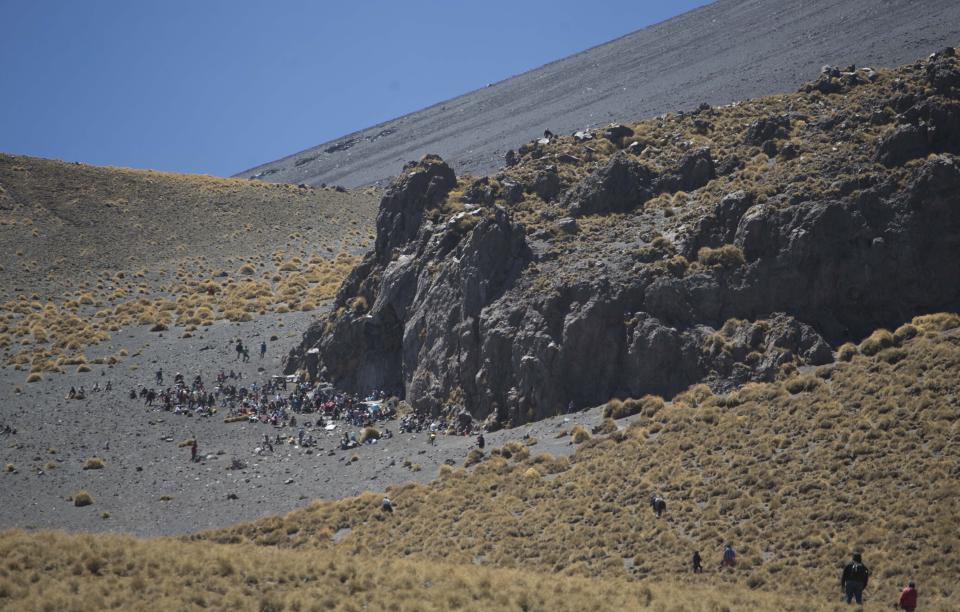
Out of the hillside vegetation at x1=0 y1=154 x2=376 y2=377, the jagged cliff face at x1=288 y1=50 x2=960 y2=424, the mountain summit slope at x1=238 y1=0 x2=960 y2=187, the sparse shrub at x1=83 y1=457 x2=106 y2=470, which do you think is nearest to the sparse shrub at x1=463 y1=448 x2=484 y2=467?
the jagged cliff face at x1=288 y1=50 x2=960 y2=424

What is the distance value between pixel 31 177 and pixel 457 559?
93625mm

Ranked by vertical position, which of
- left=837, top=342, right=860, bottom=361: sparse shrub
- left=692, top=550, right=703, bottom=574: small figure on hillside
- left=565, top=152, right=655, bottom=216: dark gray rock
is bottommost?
left=692, top=550, right=703, bottom=574: small figure on hillside

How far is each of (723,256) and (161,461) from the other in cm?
2656

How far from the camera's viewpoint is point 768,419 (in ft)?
115

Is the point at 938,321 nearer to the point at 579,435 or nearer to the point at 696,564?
the point at 579,435

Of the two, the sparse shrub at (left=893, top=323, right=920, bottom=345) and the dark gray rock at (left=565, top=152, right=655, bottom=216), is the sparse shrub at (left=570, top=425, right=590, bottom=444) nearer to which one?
the sparse shrub at (left=893, top=323, right=920, bottom=345)

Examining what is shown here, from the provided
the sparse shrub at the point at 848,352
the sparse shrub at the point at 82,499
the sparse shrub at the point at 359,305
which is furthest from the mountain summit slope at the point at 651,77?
the sparse shrub at the point at 82,499

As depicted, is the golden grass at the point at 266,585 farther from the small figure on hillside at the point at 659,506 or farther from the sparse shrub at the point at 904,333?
the sparse shrub at the point at 904,333

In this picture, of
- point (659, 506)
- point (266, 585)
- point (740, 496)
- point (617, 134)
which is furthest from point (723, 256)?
point (266, 585)

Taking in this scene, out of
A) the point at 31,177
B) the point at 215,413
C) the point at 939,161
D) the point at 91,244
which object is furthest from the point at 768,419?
the point at 31,177

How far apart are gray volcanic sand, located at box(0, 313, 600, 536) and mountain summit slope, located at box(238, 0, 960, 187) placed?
46.9 m

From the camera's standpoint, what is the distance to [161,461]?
46281 mm

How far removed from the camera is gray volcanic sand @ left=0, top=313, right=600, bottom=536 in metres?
40.1

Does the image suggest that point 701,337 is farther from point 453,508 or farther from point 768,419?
point 453,508
